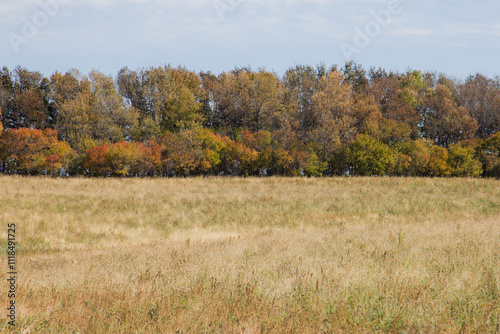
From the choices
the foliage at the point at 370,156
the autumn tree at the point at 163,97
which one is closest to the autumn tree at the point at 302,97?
the foliage at the point at 370,156

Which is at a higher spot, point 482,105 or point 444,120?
point 482,105

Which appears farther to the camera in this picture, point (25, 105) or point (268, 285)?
point (25, 105)

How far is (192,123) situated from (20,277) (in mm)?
43275

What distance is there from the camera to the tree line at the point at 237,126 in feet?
138

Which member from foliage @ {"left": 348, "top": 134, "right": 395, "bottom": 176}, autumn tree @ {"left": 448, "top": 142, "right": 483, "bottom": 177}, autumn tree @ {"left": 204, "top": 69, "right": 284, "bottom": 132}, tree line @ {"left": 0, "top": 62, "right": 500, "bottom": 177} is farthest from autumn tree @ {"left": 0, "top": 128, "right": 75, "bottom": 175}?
autumn tree @ {"left": 448, "top": 142, "right": 483, "bottom": 177}

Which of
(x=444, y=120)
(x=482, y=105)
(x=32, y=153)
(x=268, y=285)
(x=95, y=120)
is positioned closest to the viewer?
(x=268, y=285)

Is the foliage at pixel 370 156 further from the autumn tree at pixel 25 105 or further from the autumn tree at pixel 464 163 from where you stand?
the autumn tree at pixel 25 105

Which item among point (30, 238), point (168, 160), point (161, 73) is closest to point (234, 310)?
point (30, 238)

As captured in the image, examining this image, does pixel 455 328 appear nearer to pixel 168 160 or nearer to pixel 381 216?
pixel 381 216

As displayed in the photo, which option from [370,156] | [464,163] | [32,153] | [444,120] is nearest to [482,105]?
[444,120]

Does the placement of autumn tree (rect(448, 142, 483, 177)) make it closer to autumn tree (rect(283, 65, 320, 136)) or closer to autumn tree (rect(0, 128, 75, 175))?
Answer: autumn tree (rect(283, 65, 320, 136))

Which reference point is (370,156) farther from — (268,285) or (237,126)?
(268,285)

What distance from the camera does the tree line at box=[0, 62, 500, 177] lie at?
41938 millimetres

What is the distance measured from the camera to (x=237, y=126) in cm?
5353
